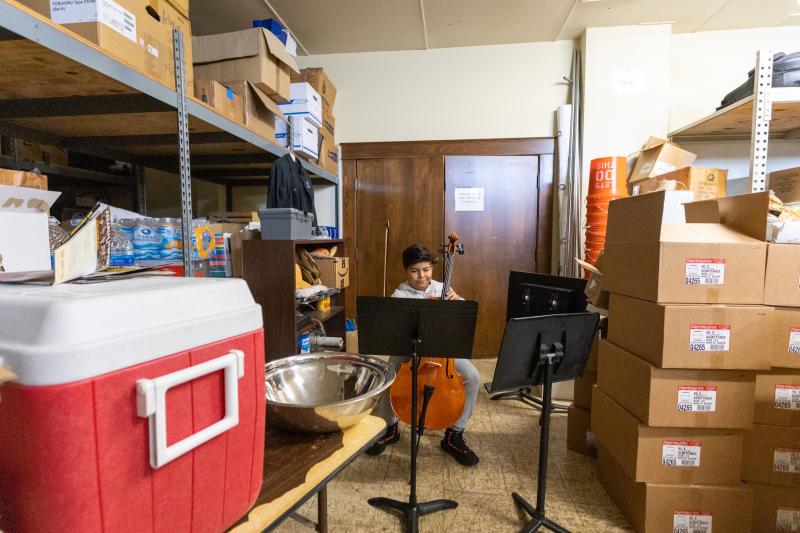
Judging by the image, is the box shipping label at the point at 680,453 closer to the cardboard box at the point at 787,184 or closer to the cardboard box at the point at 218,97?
the cardboard box at the point at 787,184

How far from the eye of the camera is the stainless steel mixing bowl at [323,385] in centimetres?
82

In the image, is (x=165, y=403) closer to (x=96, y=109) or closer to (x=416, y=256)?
(x=96, y=109)

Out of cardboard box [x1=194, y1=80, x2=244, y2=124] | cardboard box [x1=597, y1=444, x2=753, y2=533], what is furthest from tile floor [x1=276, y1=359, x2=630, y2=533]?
cardboard box [x1=194, y1=80, x2=244, y2=124]

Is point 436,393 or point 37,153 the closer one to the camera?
point 436,393

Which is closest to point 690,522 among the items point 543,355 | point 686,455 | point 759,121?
point 686,455

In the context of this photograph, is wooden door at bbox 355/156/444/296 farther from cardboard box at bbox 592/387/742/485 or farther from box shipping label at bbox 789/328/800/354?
box shipping label at bbox 789/328/800/354

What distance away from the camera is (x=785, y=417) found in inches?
55.5

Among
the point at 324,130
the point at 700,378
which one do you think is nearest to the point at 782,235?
the point at 700,378

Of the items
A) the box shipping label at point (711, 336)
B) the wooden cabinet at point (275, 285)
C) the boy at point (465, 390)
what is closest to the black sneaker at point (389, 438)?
the boy at point (465, 390)

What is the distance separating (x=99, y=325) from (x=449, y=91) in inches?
135

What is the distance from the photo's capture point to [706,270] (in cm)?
136

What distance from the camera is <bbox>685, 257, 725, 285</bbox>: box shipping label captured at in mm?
1357

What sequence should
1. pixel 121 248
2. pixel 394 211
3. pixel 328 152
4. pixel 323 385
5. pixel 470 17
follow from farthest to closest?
pixel 394 211 < pixel 328 152 < pixel 470 17 < pixel 121 248 < pixel 323 385

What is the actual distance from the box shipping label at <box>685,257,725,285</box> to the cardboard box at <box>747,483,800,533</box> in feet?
2.59
